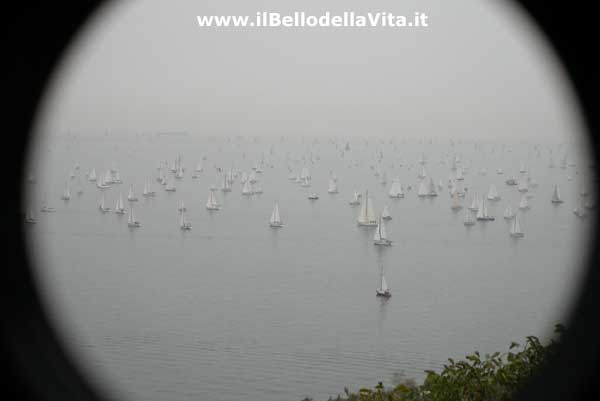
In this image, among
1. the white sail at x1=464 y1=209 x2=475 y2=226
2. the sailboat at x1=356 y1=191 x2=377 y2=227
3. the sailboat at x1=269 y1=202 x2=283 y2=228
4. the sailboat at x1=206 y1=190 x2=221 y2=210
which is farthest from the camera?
the sailboat at x1=206 y1=190 x2=221 y2=210

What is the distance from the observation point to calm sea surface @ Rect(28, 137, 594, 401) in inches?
593

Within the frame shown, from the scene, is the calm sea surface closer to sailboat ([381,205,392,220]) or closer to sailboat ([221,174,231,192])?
sailboat ([381,205,392,220])

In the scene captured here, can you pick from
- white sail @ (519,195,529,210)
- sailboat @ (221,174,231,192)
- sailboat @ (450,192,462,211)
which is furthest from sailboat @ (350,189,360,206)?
sailboat @ (221,174,231,192)

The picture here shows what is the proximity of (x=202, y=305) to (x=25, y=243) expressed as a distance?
656 inches

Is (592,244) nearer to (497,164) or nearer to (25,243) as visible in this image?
(25,243)

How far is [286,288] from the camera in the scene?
20609 mm

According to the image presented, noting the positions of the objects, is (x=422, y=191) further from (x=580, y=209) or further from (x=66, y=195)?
(x=66, y=195)

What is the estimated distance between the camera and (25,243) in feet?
8.65

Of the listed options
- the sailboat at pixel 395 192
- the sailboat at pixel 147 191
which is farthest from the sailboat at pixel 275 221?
the sailboat at pixel 147 191

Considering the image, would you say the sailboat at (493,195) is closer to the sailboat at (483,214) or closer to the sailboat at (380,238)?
the sailboat at (483,214)

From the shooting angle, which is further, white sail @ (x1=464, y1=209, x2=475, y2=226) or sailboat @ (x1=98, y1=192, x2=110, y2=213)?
sailboat @ (x1=98, y1=192, x2=110, y2=213)

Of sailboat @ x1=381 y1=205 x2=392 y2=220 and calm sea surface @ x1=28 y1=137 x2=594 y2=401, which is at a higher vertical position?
sailboat @ x1=381 y1=205 x2=392 y2=220

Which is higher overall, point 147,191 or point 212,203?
point 147,191

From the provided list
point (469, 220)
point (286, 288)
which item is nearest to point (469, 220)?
point (469, 220)
